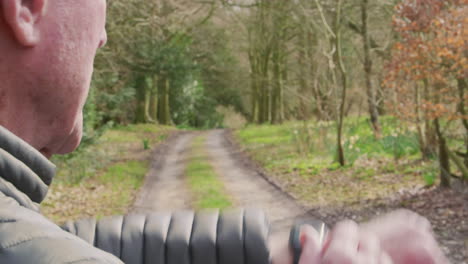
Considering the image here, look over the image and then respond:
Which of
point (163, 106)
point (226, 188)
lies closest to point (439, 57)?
point (226, 188)

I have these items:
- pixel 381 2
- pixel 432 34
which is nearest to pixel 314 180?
pixel 432 34

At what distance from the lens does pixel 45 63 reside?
27.6 inches

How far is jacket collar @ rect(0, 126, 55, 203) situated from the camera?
0.62 metres

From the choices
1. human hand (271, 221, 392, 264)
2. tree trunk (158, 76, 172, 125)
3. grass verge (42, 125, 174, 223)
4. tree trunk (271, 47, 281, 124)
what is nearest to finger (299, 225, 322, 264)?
human hand (271, 221, 392, 264)

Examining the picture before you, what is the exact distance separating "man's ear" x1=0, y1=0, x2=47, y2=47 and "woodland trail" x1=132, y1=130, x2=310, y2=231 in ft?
17.7

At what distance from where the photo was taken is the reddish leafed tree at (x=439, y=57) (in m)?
7.03

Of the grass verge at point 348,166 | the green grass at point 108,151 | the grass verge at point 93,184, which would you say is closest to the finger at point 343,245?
the grass verge at point 93,184

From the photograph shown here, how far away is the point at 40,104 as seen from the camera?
0.73 metres

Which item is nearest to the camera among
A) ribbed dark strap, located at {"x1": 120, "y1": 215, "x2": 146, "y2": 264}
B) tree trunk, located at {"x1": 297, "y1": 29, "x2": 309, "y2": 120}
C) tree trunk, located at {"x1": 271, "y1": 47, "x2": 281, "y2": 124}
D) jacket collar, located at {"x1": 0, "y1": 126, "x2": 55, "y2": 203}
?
jacket collar, located at {"x1": 0, "y1": 126, "x2": 55, "y2": 203}

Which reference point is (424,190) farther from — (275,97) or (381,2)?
(275,97)

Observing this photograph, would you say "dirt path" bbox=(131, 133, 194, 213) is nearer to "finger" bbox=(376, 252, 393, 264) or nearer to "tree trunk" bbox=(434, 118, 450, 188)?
"tree trunk" bbox=(434, 118, 450, 188)

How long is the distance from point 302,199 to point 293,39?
17.9 meters

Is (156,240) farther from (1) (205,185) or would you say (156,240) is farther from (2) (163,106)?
(2) (163,106)

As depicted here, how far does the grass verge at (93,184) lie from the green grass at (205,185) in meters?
1.29
